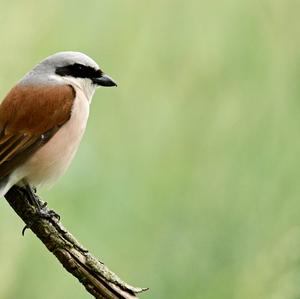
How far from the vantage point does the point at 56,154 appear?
1.88m

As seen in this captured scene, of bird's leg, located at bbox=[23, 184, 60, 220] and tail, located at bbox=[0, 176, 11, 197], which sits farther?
tail, located at bbox=[0, 176, 11, 197]

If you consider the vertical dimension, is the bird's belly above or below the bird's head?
below

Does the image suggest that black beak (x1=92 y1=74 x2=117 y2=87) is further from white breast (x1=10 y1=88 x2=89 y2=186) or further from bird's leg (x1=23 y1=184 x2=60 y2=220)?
bird's leg (x1=23 y1=184 x2=60 y2=220)

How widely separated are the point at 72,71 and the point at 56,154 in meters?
0.23

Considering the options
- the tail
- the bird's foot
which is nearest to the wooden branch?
the bird's foot

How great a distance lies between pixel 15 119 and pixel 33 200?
214mm

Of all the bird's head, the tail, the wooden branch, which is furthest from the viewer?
the bird's head

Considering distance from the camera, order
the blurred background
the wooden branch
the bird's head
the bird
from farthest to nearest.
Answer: the blurred background < the bird's head < the bird < the wooden branch

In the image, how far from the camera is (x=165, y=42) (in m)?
2.48

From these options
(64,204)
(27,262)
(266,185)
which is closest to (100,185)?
(64,204)

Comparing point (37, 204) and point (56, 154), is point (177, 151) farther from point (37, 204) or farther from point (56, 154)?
point (37, 204)

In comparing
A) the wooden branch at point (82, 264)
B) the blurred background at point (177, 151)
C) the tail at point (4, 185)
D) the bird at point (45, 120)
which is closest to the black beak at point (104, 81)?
the bird at point (45, 120)

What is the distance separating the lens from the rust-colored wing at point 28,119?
5.91ft

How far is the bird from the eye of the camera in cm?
181
